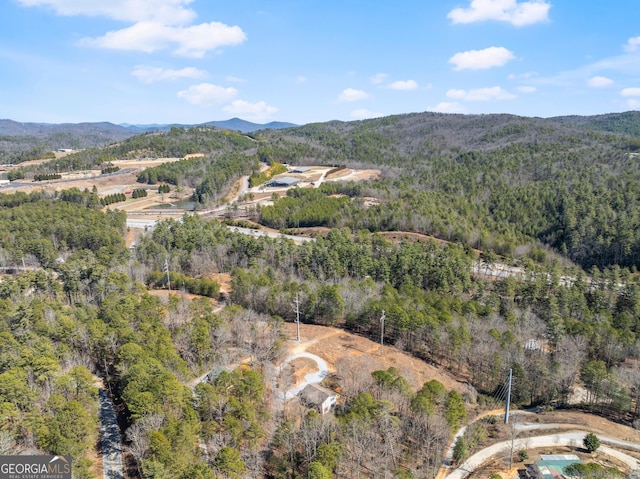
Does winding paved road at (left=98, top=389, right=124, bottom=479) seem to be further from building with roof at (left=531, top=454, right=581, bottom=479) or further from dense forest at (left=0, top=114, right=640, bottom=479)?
building with roof at (left=531, top=454, right=581, bottom=479)

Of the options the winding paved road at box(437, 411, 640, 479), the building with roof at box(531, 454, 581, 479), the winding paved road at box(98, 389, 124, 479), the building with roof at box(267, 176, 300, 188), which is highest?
the building with roof at box(267, 176, 300, 188)

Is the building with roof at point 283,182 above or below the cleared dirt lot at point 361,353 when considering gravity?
above

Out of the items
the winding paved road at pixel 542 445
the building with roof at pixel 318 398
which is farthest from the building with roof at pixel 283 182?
the winding paved road at pixel 542 445

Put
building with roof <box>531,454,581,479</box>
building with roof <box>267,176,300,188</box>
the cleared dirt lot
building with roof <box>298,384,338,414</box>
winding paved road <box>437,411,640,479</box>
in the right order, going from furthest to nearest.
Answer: building with roof <box>267,176,300,188</box>, the cleared dirt lot, building with roof <box>298,384,338,414</box>, winding paved road <box>437,411,640,479</box>, building with roof <box>531,454,581,479</box>

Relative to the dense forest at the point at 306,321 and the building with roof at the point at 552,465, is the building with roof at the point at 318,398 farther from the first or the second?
the building with roof at the point at 552,465

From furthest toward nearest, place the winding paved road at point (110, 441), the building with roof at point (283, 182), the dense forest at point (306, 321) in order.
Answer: the building with roof at point (283, 182)
the dense forest at point (306, 321)
the winding paved road at point (110, 441)

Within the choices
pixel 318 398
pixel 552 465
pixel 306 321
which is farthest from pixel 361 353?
pixel 552 465

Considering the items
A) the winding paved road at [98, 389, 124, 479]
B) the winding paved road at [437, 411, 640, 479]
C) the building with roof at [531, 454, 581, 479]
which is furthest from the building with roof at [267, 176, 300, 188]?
the building with roof at [531, 454, 581, 479]

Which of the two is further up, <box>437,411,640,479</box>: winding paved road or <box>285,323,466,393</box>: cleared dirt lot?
<box>285,323,466,393</box>: cleared dirt lot
